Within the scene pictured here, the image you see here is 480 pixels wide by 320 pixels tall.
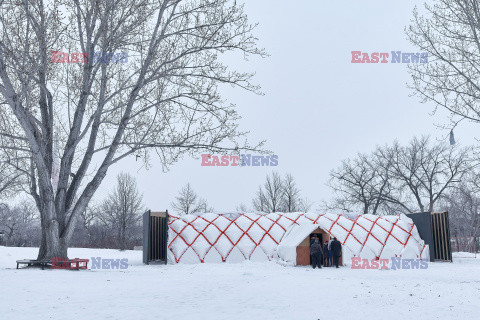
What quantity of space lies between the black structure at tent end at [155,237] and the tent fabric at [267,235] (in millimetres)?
417

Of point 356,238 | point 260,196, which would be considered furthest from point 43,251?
point 260,196

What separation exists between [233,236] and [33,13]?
1180cm

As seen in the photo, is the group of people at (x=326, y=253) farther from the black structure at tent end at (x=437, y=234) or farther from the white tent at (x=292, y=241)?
the black structure at tent end at (x=437, y=234)

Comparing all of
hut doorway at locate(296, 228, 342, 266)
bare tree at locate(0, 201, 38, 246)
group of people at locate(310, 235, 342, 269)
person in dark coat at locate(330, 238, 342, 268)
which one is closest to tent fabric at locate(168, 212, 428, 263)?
hut doorway at locate(296, 228, 342, 266)

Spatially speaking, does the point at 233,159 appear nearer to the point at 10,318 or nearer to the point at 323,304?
the point at 323,304

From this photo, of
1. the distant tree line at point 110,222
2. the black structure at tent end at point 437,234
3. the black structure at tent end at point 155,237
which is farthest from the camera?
the distant tree line at point 110,222

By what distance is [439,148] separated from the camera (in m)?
34.7

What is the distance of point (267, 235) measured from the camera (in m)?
19.6

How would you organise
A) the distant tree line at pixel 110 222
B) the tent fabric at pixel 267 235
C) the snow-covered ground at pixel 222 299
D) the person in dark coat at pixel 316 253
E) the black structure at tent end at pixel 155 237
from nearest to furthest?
the snow-covered ground at pixel 222 299
the person in dark coat at pixel 316 253
the black structure at tent end at pixel 155 237
the tent fabric at pixel 267 235
the distant tree line at pixel 110 222

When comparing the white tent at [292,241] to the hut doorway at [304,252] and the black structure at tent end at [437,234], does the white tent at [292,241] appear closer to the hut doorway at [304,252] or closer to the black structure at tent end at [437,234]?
the hut doorway at [304,252]

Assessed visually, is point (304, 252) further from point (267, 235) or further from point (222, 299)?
point (222, 299)

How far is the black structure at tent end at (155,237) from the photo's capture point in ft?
60.4

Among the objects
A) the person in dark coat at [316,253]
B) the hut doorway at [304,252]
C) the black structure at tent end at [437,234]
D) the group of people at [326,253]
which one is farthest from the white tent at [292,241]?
the black structure at tent end at [437,234]

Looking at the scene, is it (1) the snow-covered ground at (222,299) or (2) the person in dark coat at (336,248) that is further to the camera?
(2) the person in dark coat at (336,248)
